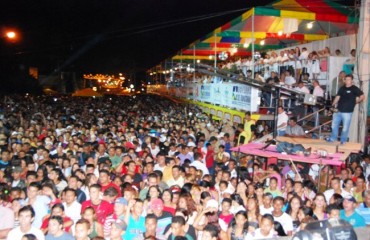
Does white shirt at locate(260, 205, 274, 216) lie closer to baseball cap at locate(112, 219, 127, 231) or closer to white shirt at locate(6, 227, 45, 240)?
baseball cap at locate(112, 219, 127, 231)

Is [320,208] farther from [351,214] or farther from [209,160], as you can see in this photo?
[209,160]

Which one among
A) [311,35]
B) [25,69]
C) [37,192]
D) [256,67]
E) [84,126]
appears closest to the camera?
[37,192]

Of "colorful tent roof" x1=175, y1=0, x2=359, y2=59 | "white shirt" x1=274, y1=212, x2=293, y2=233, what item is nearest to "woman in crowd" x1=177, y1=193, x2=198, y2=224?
"white shirt" x1=274, y1=212, x2=293, y2=233

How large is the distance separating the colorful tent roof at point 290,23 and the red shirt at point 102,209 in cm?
869

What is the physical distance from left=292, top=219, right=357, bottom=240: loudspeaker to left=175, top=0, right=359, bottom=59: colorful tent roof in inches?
405

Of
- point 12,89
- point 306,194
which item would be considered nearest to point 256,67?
point 306,194

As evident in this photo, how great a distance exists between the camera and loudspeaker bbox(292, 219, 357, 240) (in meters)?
2.69

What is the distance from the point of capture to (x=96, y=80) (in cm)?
6788

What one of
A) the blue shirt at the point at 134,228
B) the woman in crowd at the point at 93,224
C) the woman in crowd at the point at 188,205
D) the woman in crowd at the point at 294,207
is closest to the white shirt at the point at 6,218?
the woman in crowd at the point at 93,224

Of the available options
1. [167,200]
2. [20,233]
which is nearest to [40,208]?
[20,233]

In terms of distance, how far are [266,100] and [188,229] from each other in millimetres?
8022

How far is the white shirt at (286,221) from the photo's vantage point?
530 centimetres

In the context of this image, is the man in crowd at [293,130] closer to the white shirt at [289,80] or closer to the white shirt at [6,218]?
the white shirt at [289,80]

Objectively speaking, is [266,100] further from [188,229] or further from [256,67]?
[188,229]
